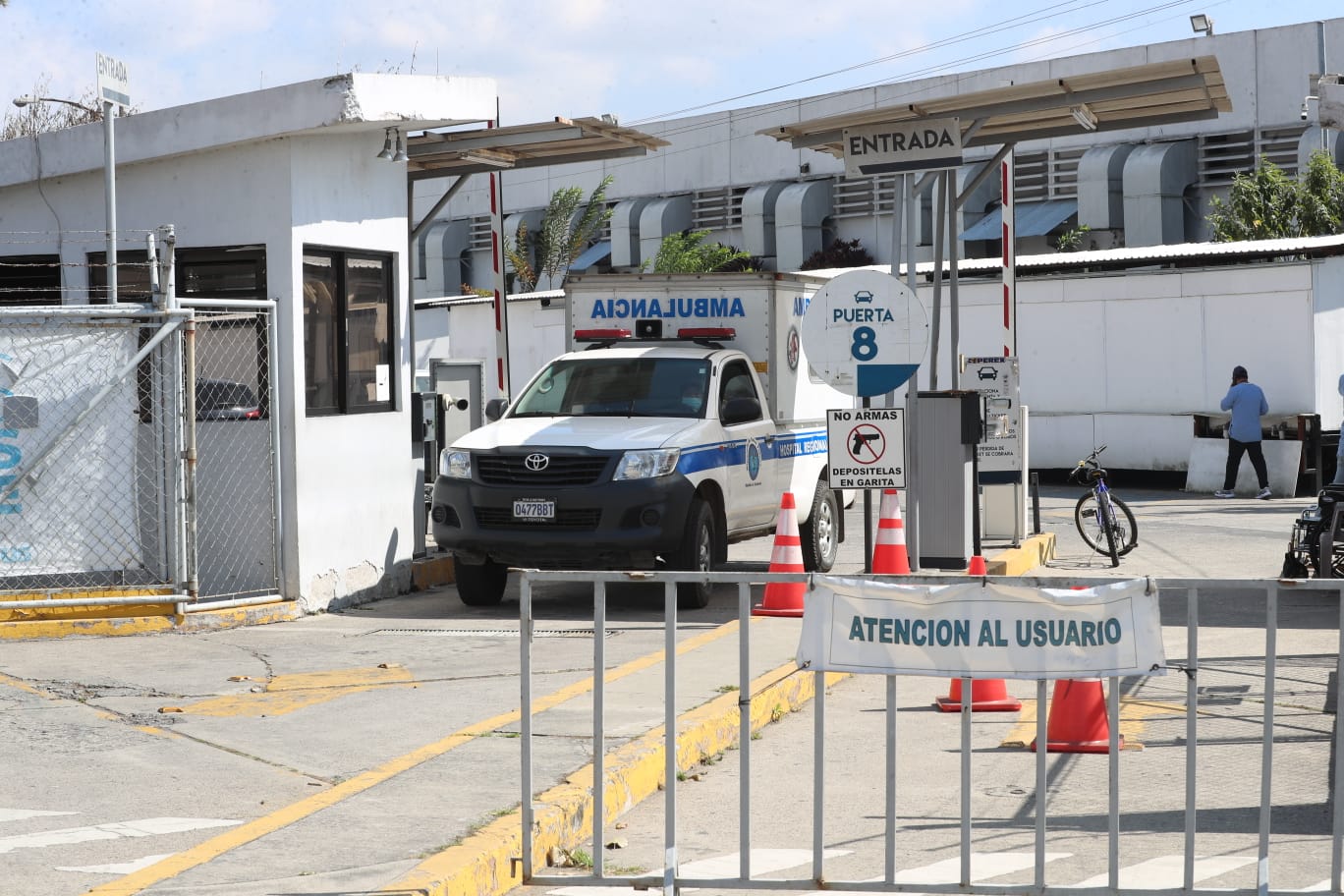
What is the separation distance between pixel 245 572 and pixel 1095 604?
8.32 meters

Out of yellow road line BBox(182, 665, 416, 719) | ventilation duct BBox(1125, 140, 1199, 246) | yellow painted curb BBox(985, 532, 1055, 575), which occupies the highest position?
ventilation duct BBox(1125, 140, 1199, 246)

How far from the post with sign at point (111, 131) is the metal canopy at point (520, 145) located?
2.72m

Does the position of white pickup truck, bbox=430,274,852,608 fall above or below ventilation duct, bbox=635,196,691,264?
below

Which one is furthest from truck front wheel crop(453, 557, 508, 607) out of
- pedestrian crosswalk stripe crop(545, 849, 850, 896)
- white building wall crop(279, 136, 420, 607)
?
pedestrian crosswalk stripe crop(545, 849, 850, 896)

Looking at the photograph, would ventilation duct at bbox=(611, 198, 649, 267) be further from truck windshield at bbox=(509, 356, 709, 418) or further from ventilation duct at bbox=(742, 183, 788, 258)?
truck windshield at bbox=(509, 356, 709, 418)

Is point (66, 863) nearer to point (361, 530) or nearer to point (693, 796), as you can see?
point (693, 796)

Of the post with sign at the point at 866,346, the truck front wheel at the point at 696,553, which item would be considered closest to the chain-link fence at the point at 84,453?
the truck front wheel at the point at 696,553

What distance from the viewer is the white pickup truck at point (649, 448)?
479 inches

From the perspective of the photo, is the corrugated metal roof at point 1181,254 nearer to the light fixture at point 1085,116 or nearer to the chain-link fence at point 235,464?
the light fixture at point 1085,116

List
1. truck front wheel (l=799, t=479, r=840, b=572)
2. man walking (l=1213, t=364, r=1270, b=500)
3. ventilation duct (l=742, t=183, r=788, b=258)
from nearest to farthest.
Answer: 1. truck front wheel (l=799, t=479, r=840, b=572)
2. man walking (l=1213, t=364, r=1270, b=500)
3. ventilation duct (l=742, t=183, r=788, b=258)

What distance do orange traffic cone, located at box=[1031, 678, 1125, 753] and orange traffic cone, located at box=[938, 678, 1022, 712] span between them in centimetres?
91

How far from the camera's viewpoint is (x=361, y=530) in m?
13.3

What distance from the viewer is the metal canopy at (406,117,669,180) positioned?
14188mm

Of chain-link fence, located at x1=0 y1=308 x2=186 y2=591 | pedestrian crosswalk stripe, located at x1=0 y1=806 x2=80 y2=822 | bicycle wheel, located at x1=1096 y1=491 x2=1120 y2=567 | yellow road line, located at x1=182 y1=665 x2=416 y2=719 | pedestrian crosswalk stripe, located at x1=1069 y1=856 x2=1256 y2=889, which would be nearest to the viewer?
pedestrian crosswalk stripe, located at x1=1069 y1=856 x2=1256 y2=889
